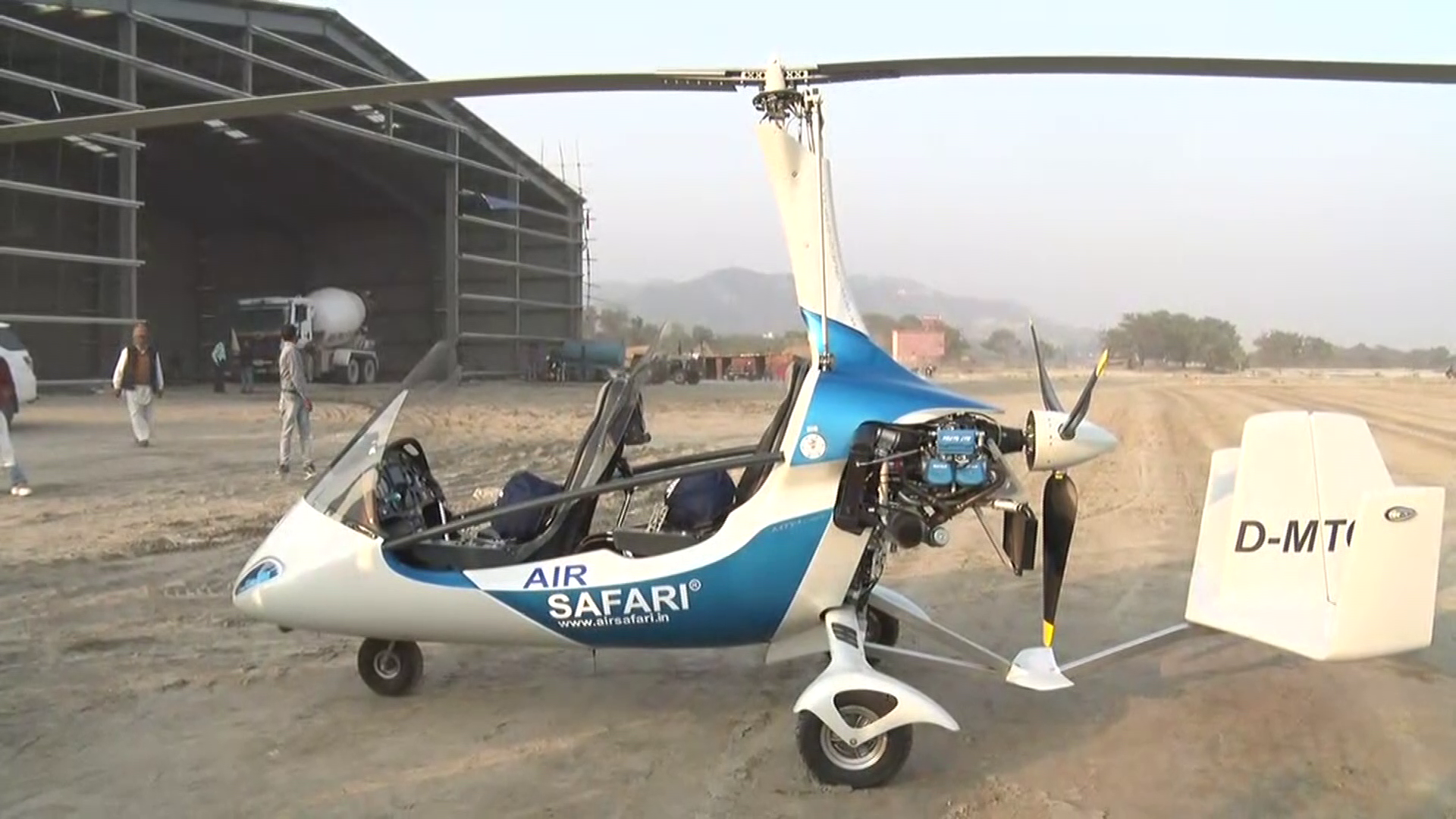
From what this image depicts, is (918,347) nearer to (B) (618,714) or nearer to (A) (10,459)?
(B) (618,714)

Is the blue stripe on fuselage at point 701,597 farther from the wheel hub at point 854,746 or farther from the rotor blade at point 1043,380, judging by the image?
the rotor blade at point 1043,380

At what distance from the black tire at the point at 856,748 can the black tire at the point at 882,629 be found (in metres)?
1.47

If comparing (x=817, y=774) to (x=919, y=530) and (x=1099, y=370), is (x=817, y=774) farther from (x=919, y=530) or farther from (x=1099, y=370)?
(x=1099, y=370)

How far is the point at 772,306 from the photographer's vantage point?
4.82 meters

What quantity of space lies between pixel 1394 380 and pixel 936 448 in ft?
158

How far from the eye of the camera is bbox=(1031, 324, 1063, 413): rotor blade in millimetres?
4605

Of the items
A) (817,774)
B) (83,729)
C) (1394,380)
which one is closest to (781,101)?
(817,774)

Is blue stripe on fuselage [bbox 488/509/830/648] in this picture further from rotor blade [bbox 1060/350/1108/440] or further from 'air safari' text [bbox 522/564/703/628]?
rotor blade [bbox 1060/350/1108/440]

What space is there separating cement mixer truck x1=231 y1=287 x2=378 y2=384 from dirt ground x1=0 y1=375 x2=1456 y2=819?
78.9 feet

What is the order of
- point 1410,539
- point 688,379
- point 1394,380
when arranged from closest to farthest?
point 1410,539 < point 688,379 < point 1394,380

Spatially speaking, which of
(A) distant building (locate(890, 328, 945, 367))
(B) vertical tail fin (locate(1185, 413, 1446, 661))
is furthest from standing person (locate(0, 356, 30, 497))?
(B) vertical tail fin (locate(1185, 413, 1446, 661))

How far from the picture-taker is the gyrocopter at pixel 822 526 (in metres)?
3.86

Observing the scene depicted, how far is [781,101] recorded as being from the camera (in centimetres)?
418

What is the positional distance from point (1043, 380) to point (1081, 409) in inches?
20.6
